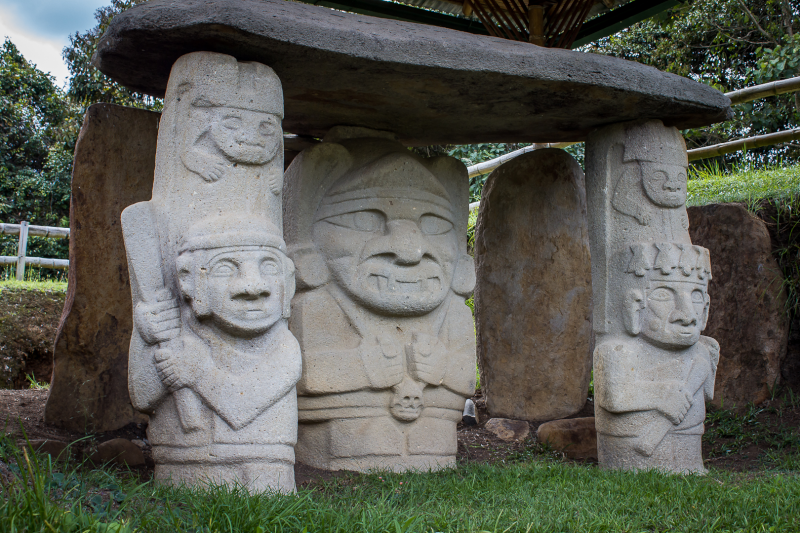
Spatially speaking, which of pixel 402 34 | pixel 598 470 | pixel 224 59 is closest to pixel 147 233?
pixel 224 59

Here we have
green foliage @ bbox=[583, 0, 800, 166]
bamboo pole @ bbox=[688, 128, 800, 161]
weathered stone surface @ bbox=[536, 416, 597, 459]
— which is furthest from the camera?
green foliage @ bbox=[583, 0, 800, 166]

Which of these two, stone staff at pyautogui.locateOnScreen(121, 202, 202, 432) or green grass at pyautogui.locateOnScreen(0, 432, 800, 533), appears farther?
stone staff at pyautogui.locateOnScreen(121, 202, 202, 432)

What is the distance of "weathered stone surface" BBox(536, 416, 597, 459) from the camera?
5.12 m

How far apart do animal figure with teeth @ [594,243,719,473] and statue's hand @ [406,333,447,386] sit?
929mm

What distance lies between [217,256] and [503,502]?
167cm

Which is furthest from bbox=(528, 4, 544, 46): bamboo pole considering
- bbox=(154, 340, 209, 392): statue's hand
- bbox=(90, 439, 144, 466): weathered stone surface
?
bbox=(90, 439, 144, 466): weathered stone surface

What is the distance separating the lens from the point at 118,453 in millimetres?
4082

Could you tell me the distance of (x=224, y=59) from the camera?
346 centimetres

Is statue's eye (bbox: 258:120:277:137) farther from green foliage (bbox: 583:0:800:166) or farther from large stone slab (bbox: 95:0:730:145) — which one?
green foliage (bbox: 583:0:800:166)

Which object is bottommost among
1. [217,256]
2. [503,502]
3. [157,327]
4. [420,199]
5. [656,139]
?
[503,502]

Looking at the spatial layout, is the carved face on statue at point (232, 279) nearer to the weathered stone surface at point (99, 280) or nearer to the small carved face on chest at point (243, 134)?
the small carved face on chest at point (243, 134)

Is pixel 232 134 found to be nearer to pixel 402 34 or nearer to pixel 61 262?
pixel 402 34

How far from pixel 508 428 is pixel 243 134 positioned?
307cm

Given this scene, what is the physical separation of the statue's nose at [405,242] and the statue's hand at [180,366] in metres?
1.35
